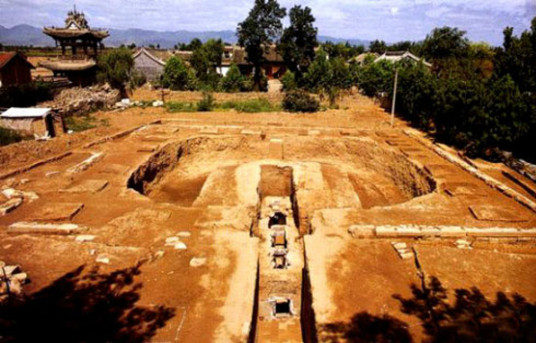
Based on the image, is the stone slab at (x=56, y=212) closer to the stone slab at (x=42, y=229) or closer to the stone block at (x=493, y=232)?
the stone slab at (x=42, y=229)

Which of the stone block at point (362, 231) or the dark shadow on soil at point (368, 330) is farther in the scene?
the stone block at point (362, 231)

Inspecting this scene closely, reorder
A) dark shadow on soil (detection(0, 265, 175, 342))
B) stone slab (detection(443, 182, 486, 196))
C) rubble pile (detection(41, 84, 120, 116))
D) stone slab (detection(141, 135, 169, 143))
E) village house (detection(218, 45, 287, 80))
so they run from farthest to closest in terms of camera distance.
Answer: village house (detection(218, 45, 287, 80)), rubble pile (detection(41, 84, 120, 116)), stone slab (detection(141, 135, 169, 143)), stone slab (detection(443, 182, 486, 196)), dark shadow on soil (detection(0, 265, 175, 342))

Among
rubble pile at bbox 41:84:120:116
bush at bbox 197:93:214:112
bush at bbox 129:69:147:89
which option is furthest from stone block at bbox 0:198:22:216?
bush at bbox 129:69:147:89

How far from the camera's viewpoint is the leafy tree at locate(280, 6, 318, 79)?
25.0 m

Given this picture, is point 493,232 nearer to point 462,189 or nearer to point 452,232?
point 452,232

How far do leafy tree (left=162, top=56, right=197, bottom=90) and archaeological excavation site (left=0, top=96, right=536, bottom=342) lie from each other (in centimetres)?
1200

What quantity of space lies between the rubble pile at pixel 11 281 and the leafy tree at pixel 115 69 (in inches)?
764

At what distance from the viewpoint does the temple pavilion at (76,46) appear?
22.4 m

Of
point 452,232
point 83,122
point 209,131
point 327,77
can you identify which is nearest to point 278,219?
point 452,232

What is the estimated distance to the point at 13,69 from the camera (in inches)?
884

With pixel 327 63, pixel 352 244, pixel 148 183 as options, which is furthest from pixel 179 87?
pixel 352 244

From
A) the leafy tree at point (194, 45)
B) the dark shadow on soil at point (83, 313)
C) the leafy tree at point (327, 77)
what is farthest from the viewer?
the leafy tree at point (194, 45)

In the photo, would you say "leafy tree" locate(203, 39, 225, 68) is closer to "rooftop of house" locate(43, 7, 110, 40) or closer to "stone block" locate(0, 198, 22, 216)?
"rooftop of house" locate(43, 7, 110, 40)

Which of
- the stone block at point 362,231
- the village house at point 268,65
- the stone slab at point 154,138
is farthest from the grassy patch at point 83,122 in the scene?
the village house at point 268,65
